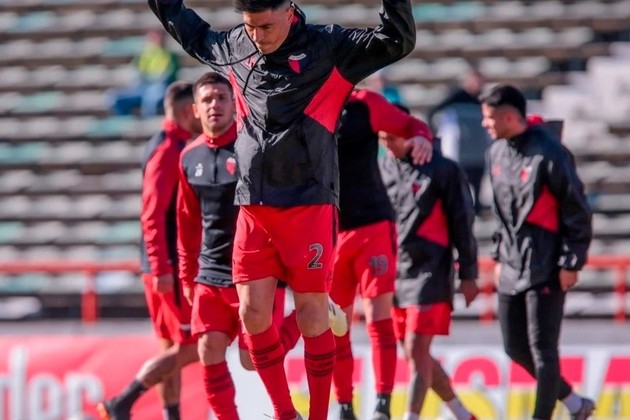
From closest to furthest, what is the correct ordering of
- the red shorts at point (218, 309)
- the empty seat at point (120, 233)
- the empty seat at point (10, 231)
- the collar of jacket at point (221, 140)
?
the red shorts at point (218, 309)
the collar of jacket at point (221, 140)
the empty seat at point (120, 233)
the empty seat at point (10, 231)

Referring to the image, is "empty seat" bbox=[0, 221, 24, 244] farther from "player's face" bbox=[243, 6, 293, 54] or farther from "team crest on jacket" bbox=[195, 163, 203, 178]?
"player's face" bbox=[243, 6, 293, 54]

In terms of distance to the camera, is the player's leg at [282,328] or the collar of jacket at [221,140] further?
the collar of jacket at [221,140]

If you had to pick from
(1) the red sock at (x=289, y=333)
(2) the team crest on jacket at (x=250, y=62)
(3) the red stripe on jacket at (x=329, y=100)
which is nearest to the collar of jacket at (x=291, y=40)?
(2) the team crest on jacket at (x=250, y=62)

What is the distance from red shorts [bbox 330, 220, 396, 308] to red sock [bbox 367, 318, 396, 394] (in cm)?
22

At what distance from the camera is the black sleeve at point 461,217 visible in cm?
922

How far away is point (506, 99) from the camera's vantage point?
9062 millimetres

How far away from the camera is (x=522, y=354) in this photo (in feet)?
30.5

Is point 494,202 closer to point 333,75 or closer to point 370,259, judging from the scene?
point 370,259

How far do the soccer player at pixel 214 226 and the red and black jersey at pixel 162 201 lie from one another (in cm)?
56

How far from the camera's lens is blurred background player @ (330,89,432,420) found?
28.9 ft

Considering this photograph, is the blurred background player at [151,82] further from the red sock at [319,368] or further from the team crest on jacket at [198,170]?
the red sock at [319,368]

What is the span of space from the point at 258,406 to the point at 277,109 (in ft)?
14.1

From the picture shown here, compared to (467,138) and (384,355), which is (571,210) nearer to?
(384,355)

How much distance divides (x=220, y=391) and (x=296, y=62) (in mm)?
2161
